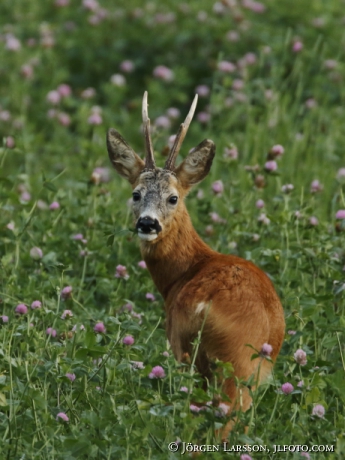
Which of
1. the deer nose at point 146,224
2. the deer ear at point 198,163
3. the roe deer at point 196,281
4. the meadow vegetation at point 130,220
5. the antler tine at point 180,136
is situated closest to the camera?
the meadow vegetation at point 130,220

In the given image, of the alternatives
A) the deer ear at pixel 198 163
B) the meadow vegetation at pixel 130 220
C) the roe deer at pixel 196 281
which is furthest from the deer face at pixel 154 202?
the meadow vegetation at pixel 130 220

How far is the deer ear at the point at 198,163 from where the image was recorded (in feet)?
19.5

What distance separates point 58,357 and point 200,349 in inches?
24.9

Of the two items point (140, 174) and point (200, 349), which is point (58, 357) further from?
point (140, 174)

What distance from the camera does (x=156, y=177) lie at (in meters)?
5.76

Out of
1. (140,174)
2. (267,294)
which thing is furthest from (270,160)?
(267,294)

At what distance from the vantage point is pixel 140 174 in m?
5.84

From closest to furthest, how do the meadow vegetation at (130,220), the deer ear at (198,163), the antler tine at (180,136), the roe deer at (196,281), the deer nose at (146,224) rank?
1. the meadow vegetation at (130,220)
2. the roe deer at (196,281)
3. the deer nose at (146,224)
4. the antler tine at (180,136)
5. the deer ear at (198,163)

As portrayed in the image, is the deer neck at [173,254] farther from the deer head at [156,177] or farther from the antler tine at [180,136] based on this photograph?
the antler tine at [180,136]

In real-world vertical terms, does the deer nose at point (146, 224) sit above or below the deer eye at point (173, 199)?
below

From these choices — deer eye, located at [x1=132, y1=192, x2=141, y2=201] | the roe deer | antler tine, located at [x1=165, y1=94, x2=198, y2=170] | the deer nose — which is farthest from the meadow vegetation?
antler tine, located at [x1=165, y1=94, x2=198, y2=170]

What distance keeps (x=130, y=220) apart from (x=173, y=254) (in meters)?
1.32

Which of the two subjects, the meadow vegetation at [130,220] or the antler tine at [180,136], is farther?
the antler tine at [180,136]

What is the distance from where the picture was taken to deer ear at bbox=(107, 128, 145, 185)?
6028 millimetres
